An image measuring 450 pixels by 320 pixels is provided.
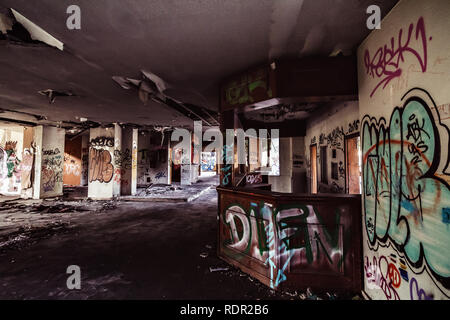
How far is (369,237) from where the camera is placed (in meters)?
2.71

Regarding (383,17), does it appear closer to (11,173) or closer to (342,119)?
(342,119)

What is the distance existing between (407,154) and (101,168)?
1091 cm

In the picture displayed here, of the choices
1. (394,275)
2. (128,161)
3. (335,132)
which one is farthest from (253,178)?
(128,161)

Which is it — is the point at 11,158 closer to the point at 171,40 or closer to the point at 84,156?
the point at 84,156

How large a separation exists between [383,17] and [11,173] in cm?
1580

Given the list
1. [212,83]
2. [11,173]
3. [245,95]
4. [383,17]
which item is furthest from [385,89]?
[11,173]

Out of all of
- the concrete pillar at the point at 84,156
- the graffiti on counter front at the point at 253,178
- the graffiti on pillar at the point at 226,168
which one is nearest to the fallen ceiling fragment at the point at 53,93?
the graffiti on pillar at the point at 226,168

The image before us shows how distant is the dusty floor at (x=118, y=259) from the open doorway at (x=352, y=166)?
274 centimetres

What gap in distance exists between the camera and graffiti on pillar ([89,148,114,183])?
970cm

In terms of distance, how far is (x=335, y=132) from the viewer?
16.4 ft

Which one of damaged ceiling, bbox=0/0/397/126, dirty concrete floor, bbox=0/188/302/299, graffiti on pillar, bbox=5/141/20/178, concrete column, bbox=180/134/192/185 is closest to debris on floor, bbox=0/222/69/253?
dirty concrete floor, bbox=0/188/302/299

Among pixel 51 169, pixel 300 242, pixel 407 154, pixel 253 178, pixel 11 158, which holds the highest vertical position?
pixel 11 158

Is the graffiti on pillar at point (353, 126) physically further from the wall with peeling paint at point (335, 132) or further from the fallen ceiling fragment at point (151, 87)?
the fallen ceiling fragment at point (151, 87)

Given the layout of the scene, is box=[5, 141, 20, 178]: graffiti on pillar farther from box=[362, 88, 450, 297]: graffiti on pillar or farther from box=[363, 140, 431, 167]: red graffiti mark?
box=[362, 88, 450, 297]: graffiti on pillar
